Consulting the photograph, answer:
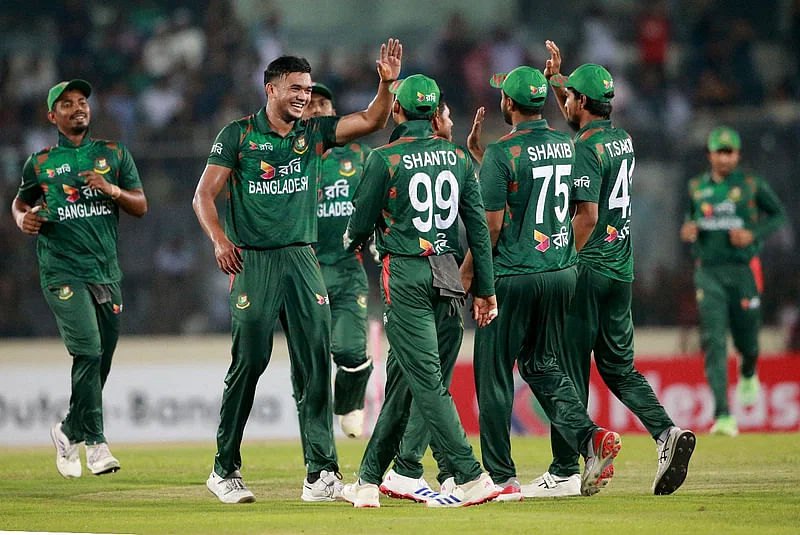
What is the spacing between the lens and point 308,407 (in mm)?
8539

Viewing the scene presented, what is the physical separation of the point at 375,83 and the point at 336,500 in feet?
39.3

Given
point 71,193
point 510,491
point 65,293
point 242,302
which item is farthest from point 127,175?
point 510,491

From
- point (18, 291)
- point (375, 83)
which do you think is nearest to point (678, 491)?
point (18, 291)

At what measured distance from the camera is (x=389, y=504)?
8.26 m

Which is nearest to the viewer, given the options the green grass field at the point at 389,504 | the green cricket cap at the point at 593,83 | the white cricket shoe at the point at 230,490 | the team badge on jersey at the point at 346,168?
the green grass field at the point at 389,504

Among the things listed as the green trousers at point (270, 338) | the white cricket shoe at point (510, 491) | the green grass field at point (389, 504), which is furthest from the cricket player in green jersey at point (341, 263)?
the white cricket shoe at point (510, 491)

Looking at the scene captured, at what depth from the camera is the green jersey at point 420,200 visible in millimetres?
7766

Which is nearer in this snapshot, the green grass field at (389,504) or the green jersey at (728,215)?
the green grass field at (389,504)

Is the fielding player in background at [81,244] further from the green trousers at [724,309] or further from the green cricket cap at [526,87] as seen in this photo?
the green trousers at [724,309]

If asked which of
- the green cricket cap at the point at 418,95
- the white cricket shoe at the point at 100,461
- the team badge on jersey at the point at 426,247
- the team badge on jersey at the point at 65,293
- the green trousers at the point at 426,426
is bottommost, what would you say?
the white cricket shoe at the point at 100,461

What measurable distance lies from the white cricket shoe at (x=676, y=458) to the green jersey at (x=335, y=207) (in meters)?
3.63

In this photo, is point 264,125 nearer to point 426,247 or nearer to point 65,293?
point 426,247

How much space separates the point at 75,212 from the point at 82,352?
44.0 inches

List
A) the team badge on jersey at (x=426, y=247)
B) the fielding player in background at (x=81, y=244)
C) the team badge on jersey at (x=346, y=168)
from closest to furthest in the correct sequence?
the team badge on jersey at (x=426, y=247)
the fielding player in background at (x=81, y=244)
the team badge on jersey at (x=346, y=168)
